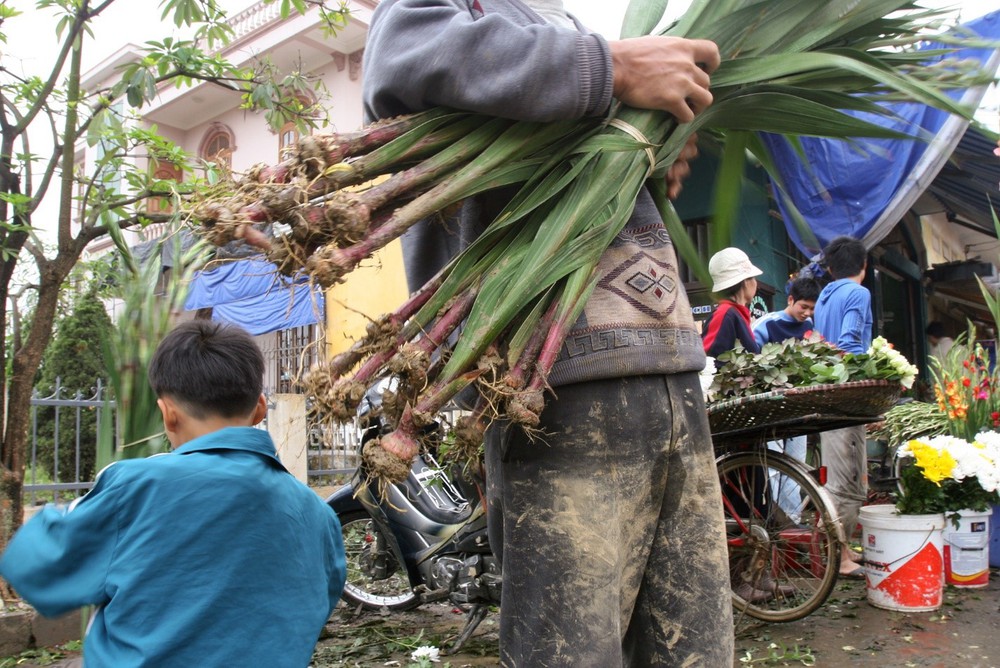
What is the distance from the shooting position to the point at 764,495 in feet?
13.4

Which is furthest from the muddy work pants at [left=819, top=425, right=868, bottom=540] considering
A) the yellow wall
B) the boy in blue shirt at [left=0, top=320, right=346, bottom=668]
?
the yellow wall

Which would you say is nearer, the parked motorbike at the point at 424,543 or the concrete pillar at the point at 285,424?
the parked motorbike at the point at 424,543

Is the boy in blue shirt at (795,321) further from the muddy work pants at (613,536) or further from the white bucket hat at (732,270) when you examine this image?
the muddy work pants at (613,536)

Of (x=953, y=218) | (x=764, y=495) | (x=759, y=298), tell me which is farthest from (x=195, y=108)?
(x=764, y=495)

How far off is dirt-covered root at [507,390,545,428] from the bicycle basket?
2395mm

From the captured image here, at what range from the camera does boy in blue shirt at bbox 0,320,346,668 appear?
5.15 ft

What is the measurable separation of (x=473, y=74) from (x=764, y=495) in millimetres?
3245

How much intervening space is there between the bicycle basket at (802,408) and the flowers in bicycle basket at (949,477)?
0.80m

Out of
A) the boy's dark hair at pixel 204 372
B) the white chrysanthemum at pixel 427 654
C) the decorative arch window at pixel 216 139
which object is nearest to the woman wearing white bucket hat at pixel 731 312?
the white chrysanthemum at pixel 427 654

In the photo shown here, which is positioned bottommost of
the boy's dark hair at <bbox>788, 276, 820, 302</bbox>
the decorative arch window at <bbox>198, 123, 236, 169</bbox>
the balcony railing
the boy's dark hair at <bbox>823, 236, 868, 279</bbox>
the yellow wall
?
the boy's dark hair at <bbox>788, 276, 820, 302</bbox>

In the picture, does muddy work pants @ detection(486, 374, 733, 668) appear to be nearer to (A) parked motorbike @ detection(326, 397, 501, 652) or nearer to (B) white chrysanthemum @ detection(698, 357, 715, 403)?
(A) parked motorbike @ detection(326, 397, 501, 652)

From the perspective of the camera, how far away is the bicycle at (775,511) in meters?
3.69

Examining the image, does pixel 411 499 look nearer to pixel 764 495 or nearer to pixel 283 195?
pixel 764 495

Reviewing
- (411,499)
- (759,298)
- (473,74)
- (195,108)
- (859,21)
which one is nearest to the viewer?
(473,74)
